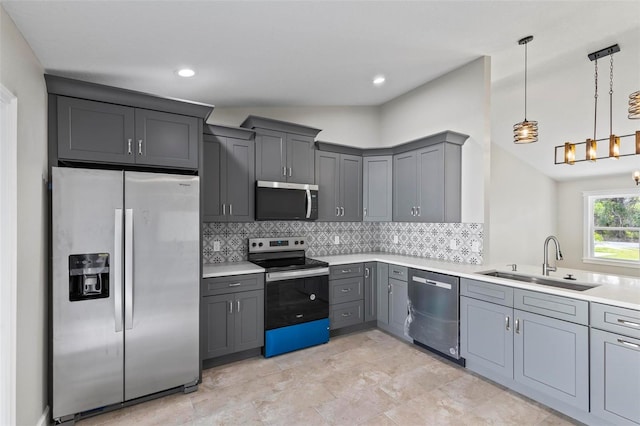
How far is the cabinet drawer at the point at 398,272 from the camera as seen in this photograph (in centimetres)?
355

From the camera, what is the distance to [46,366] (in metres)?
2.17

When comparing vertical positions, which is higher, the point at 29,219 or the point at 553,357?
the point at 29,219

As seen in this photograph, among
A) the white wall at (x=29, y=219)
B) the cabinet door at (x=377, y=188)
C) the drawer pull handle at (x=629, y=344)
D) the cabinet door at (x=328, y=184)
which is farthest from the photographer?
the cabinet door at (x=377, y=188)

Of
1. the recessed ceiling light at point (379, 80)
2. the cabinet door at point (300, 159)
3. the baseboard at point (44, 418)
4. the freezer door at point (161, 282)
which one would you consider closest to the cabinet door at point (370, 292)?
the cabinet door at point (300, 159)

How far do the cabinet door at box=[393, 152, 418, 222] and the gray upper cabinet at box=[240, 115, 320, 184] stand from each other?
1.13 meters

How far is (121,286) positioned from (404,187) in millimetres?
3173

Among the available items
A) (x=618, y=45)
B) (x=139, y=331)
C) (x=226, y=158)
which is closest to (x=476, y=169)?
(x=618, y=45)

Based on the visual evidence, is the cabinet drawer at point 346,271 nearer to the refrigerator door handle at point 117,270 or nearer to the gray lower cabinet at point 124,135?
the gray lower cabinet at point 124,135

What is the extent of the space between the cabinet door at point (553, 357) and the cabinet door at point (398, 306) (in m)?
1.21

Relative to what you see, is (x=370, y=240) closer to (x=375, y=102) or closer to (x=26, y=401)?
(x=375, y=102)

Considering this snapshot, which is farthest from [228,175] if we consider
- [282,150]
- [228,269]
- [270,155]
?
[228,269]

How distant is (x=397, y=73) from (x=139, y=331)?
3.48 m

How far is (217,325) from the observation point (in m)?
2.95

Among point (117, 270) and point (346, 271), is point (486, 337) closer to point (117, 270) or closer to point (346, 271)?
point (346, 271)
